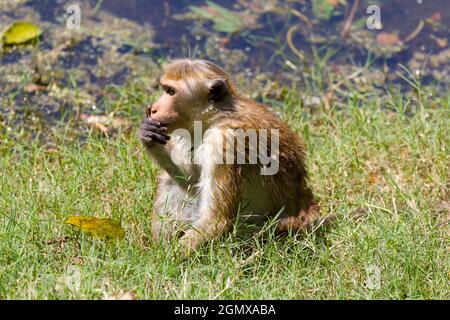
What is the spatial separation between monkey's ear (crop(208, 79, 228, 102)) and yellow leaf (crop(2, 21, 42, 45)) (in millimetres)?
3716

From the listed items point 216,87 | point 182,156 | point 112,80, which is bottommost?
point 112,80

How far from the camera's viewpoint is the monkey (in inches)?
252

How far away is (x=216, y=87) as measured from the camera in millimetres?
6570

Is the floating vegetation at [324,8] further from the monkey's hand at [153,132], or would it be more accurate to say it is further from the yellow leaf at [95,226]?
the yellow leaf at [95,226]

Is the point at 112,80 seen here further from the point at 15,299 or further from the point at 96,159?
the point at 15,299

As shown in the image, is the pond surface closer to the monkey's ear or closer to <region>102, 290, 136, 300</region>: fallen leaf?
the monkey's ear

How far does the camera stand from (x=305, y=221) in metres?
6.82

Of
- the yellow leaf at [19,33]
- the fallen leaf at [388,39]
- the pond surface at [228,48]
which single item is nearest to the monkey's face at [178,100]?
the pond surface at [228,48]

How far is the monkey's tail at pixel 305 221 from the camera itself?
6.66 meters

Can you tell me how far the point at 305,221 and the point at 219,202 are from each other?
0.75 meters

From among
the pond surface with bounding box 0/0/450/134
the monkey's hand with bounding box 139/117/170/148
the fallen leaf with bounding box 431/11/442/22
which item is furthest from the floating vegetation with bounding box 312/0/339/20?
the monkey's hand with bounding box 139/117/170/148

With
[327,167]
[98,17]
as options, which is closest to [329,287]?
[327,167]

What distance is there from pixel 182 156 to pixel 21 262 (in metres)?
1.47

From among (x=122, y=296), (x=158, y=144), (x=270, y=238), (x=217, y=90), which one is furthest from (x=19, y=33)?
(x=122, y=296)
